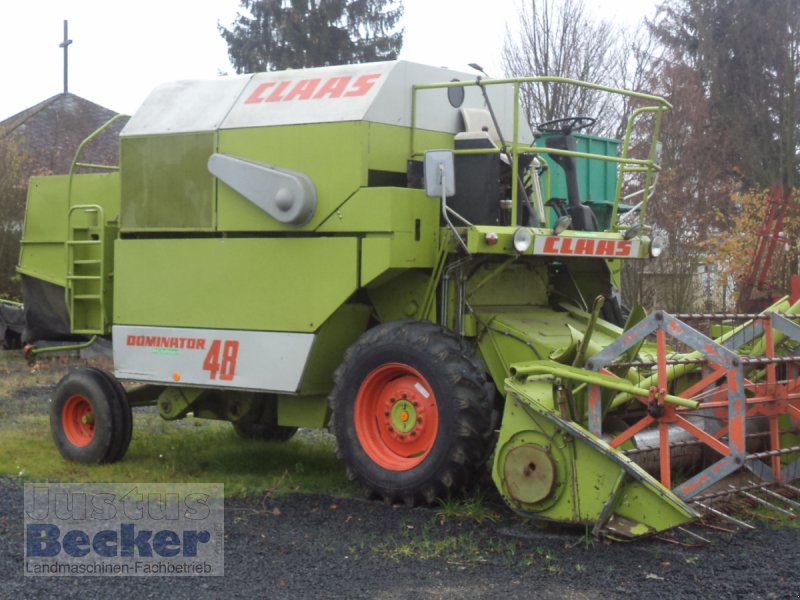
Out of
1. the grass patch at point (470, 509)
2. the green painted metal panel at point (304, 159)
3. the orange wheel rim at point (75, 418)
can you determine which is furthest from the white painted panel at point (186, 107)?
the grass patch at point (470, 509)

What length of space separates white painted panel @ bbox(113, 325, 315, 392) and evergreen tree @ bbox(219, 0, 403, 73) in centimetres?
2434

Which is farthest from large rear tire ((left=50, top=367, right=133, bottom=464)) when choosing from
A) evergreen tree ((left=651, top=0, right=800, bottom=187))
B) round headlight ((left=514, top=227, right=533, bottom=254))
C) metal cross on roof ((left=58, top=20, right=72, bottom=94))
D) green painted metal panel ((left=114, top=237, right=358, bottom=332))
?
metal cross on roof ((left=58, top=20, right=72, bottom=94))

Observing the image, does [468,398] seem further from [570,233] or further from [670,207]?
[670,207]

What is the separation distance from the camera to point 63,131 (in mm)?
34719

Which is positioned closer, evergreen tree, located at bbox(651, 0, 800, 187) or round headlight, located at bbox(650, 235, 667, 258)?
round headlight, located at bbox(650, 235, 667, 258)

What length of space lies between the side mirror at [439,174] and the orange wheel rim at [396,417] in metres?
1.10

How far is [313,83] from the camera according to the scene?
8.06m

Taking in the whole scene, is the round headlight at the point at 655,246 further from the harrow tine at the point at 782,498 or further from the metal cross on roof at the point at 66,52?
the metal cross on roof at the point at 66,52

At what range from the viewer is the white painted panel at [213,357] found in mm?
7832

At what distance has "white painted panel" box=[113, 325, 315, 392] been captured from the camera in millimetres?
7832

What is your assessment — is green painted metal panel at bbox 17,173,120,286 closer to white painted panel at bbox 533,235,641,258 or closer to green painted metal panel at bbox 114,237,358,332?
green painted metal panel at bbox 114,237,358,332

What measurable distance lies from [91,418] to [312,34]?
24.8m

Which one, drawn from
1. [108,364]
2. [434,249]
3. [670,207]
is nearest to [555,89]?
[670,207]

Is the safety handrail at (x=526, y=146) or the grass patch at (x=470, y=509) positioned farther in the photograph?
the safety handrail at (x=526, y=146)
